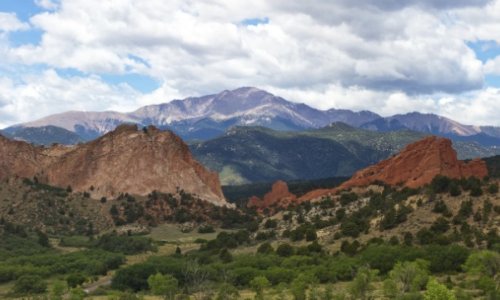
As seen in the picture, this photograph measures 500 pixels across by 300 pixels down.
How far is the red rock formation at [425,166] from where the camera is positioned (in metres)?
152

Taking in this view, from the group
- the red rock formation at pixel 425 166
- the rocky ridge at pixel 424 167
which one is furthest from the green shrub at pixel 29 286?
the red rock formation at pixel 425 166

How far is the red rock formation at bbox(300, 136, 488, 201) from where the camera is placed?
152250mm

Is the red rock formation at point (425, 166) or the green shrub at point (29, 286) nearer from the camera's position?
the green shrub at point (29, 286)

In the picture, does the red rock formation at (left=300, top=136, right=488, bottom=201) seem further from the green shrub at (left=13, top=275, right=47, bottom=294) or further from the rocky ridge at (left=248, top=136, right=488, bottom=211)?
the green shrub at (left=13, top=275, right=47, bottom=294)

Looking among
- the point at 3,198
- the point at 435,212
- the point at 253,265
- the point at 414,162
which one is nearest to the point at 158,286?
the point at 253,265

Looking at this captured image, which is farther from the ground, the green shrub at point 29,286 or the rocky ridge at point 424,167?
the rocky ridge at point 424,167

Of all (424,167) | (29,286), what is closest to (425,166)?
(424,167)

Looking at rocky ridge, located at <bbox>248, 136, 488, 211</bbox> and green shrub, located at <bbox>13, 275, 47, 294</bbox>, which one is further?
rocky ridge, located at <bbox>248, 136, 488, 211</bbox>

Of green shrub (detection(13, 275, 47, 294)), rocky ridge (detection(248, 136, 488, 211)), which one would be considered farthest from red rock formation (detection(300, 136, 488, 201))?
green shrub (detection(13, 275, 47, 294))

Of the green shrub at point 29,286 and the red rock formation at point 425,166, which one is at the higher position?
the red rock formation at point 425,166

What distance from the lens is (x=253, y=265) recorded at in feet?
350

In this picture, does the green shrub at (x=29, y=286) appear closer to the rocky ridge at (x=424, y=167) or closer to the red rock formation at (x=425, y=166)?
the rocky ridge at (x=424, y=167)

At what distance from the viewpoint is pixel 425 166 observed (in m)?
156

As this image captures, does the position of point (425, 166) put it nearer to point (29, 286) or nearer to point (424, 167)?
point (424, 167)
